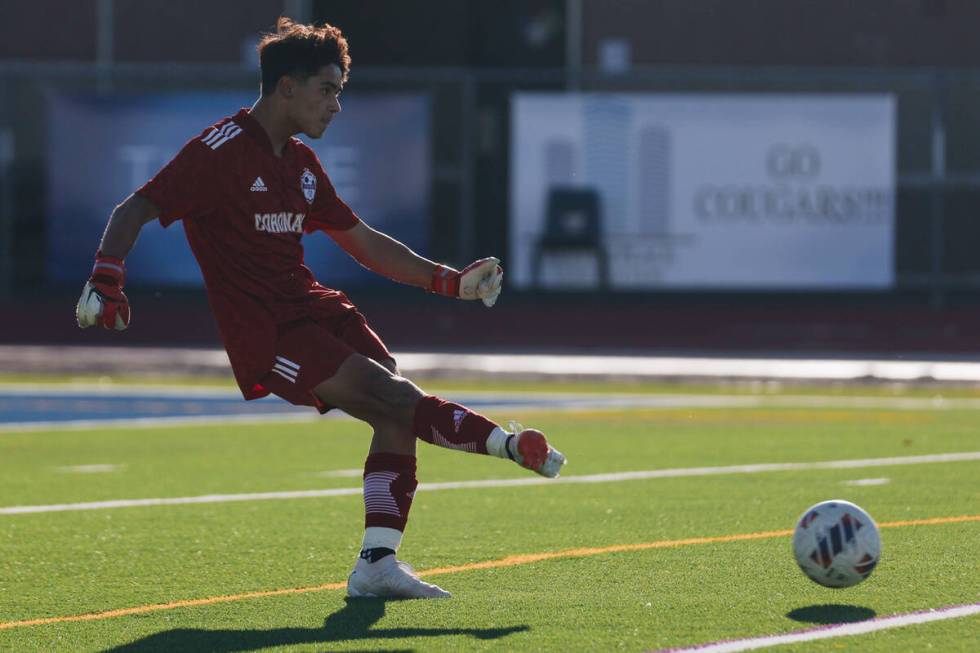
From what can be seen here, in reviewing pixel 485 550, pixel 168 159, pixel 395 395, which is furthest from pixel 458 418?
pixel 168 159

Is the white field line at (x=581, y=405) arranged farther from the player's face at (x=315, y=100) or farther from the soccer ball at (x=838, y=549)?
the soccer ball at (x=838, y=549)

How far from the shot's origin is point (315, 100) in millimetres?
7469

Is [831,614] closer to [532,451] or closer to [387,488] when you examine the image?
[532,451]

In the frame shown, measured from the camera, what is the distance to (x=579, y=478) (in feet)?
39.3

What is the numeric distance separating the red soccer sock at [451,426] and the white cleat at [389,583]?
523 mm

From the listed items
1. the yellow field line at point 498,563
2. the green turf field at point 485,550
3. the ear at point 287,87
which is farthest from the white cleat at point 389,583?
the ear at point 287,87

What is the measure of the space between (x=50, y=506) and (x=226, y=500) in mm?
949

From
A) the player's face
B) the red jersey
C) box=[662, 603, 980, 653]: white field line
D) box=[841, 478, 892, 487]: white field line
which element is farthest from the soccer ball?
box=[841, 478, 892, 487]: white field line

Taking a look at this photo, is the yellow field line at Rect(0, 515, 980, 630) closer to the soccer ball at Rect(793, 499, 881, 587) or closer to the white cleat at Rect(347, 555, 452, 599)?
the white cleat at Rect(347, 555, 452, 599)

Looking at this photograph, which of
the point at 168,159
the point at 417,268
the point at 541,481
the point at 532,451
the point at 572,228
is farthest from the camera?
the point at 168,159

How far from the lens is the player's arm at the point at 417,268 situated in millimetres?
7516

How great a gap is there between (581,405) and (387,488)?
11.4 m

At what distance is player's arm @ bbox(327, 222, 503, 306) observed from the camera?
24.7 ft

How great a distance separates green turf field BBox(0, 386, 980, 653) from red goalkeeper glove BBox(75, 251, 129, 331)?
1.07 m
